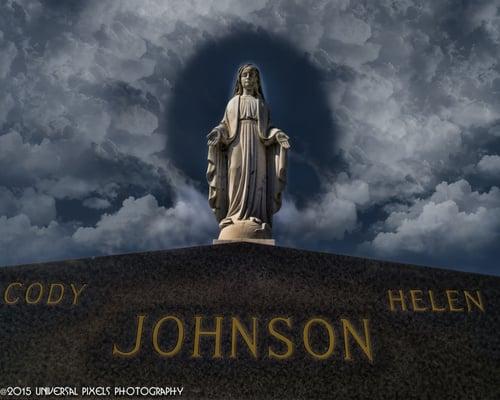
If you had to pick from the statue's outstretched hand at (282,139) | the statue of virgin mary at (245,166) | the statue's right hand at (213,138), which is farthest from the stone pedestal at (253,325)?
the statue's right hand at (213,138)

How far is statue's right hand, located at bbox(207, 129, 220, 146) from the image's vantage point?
8.30m

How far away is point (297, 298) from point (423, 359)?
152cm

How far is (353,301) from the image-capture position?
17.3 feet

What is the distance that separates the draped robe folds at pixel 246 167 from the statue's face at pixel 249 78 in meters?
0.65

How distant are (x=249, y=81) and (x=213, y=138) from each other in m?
1.72

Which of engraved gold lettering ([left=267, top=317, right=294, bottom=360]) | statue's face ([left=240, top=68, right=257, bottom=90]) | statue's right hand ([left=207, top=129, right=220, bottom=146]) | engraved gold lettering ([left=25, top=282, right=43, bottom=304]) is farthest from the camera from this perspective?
statue's face ([left=240, top=68, right=257, bottom=90])

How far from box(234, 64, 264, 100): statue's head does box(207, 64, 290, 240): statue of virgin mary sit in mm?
514

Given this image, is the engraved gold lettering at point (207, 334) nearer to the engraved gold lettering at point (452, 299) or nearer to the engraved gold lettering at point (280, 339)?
the engraved gold lettering at point (280, 339)

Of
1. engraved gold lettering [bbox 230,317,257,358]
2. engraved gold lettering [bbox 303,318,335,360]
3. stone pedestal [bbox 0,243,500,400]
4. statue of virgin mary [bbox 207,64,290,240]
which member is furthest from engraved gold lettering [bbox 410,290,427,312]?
statue of virgin mary [bbox 207,64,290,240]

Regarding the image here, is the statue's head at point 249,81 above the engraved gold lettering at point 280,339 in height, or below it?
above

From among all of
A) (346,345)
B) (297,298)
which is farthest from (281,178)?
(346,345)

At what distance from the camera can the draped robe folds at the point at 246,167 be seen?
8.06 meters

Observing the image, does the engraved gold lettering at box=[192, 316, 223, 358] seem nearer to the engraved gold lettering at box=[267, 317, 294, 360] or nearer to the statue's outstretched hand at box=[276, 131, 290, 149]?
the engraved gold lettering at box=[267, 317, 294, 360]

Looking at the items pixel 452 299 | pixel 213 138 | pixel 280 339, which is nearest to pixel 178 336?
pixel 280 339
